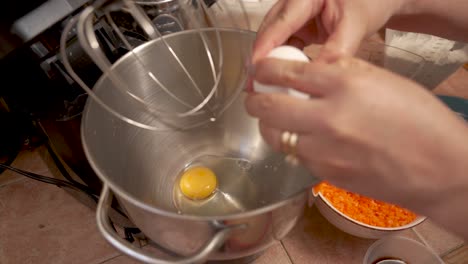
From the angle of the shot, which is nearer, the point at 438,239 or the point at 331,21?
the point at 331,21

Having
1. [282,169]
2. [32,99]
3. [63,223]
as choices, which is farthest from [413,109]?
[63,223]

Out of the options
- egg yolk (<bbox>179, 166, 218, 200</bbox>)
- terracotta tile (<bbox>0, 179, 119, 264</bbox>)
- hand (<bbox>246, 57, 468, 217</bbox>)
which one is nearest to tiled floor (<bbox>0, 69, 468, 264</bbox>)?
terracotta tile (<bbox>0, 179, 119, 264</bbox>)

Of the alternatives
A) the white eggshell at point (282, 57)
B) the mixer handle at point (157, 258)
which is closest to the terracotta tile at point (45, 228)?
the mixer handle at point (157, 258)

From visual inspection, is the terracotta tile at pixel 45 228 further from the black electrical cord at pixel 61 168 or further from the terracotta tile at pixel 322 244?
the terracotta tile at pixel 322 244

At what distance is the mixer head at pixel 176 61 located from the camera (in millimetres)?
390

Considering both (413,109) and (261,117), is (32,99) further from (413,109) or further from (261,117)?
(413,109)

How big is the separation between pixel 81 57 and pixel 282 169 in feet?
0.94

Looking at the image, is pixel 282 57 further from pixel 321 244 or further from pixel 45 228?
pixel 45 228

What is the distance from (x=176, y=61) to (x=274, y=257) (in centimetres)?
30

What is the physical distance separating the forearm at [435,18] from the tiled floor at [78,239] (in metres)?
0.28

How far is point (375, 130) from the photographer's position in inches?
8.6

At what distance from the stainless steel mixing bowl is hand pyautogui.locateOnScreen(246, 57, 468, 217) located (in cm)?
6

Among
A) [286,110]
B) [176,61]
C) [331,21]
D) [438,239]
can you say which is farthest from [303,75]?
[438,239]

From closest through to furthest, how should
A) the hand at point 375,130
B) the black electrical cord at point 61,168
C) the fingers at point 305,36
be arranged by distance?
1. the hand at point 375,130
2. the fingers at point 305,36
3. the black electrical cord at point 61,168
